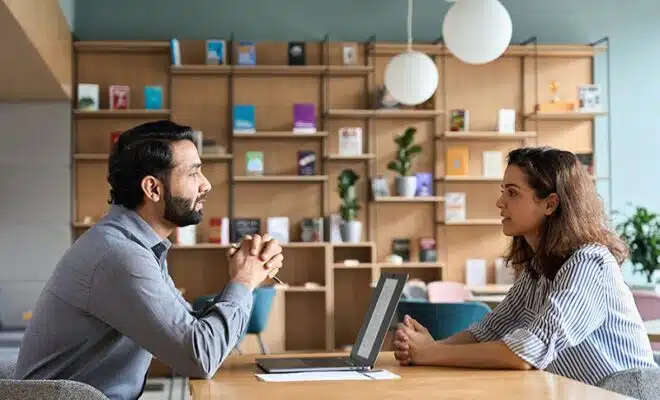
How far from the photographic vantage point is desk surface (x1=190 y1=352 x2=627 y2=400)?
2174 millimetres

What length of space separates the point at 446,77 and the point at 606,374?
6.93m

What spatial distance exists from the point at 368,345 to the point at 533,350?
432mm

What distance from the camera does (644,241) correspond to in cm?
870

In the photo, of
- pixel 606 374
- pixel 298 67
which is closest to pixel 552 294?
pixel 606 374

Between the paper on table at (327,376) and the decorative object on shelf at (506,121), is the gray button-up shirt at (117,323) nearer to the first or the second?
the paper on table at (327,376)

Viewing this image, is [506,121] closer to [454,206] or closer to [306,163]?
[454,206]

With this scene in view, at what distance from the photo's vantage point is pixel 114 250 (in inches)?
98.7

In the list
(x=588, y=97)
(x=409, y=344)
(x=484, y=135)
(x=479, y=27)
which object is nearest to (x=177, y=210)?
(x=409, y=344)

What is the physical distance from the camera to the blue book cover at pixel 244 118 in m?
9.02

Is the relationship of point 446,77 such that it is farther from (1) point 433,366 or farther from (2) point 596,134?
(1) point 433,366

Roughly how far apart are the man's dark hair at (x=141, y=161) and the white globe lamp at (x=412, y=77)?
5.04 m

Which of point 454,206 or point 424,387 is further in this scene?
point 454,206

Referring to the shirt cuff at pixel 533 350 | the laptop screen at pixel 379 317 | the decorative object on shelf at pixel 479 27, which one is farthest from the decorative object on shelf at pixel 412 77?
the shirt cuff at pixel 533 350

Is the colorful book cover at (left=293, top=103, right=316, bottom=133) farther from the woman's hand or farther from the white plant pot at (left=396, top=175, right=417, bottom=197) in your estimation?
the woman's hand
